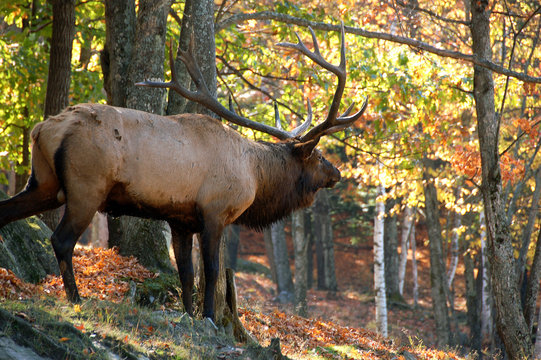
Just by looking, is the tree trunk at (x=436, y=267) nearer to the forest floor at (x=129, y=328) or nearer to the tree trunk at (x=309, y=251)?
the forest floor at (x=129, y=328)

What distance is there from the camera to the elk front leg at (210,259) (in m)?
6.98

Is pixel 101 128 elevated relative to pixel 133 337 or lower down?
elevated

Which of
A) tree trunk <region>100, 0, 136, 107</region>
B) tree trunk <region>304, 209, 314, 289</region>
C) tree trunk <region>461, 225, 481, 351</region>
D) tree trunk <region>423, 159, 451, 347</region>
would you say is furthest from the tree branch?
tree trunk <region>304, 209, 314, 289</region>

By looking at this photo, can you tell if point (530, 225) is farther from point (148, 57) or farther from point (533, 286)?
point (148, 57)

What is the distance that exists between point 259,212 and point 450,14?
16863mm

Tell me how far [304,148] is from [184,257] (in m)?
2.23

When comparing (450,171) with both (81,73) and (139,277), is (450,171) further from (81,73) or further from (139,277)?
(139,277)

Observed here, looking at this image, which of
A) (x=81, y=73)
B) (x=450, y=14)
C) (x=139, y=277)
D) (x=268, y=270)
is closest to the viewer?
(x=139, y=277)

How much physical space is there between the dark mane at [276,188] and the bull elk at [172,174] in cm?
1

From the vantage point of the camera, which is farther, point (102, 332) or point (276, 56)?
point (276, 56)

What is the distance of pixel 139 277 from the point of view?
27.9 feet

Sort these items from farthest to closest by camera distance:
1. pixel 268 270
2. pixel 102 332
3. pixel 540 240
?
pixel 268 270
pixel 540 240
pixel 102 332

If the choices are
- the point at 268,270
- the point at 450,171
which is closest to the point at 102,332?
the point at 450,171

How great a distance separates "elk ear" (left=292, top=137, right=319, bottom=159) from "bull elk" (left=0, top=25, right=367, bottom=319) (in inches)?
0.5
